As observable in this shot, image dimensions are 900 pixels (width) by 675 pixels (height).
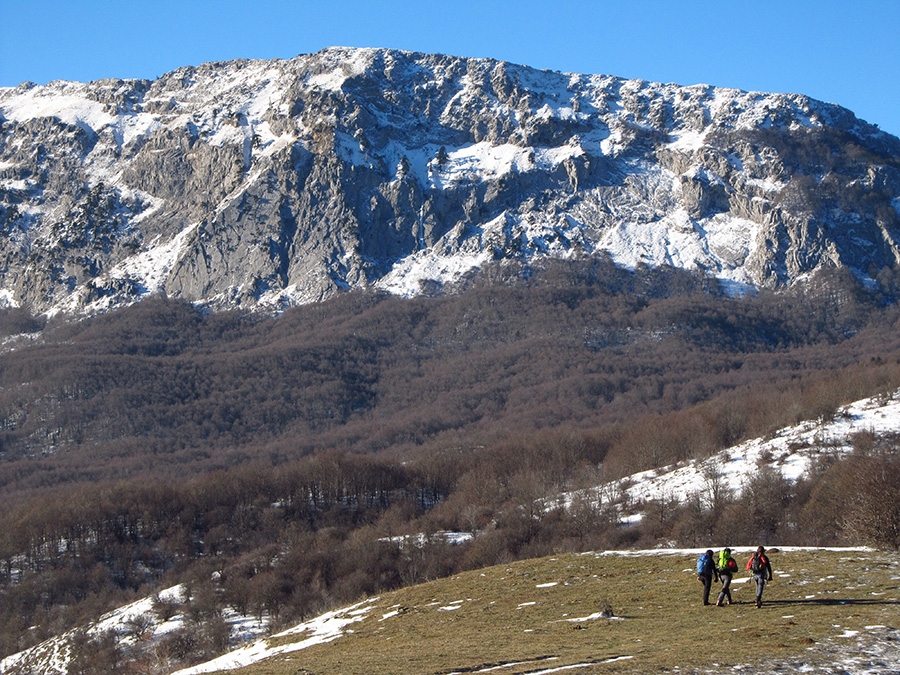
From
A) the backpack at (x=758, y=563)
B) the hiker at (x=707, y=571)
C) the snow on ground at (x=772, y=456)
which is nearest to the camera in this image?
the backpack at (x=758, y=563)

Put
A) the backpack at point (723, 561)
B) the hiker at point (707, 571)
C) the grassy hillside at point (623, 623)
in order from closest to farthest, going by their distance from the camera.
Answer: the grassy hillside at point (623, 623), the backpack at point (723, 561), the hiker at point (707, 571)

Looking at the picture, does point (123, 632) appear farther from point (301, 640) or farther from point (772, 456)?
point (772, 456)

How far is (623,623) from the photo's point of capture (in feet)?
117

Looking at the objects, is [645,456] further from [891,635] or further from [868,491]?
[891,635]

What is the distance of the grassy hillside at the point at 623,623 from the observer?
27594 millimetres

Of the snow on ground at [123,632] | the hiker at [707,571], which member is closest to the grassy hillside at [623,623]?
the hiker at [707,571]

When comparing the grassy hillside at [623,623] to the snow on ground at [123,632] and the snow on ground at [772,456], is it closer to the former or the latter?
the snow on ground at [123,632]

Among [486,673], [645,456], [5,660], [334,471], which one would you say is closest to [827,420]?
[645,456]

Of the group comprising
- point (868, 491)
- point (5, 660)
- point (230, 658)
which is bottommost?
point (5, 660)

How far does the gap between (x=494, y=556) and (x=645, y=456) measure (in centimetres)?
5996

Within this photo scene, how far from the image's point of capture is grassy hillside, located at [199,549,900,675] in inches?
1086

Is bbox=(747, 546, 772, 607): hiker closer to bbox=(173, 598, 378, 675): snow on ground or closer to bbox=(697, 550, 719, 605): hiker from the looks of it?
bbox=(697, 550, 719, 605): hiker

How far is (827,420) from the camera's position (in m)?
139

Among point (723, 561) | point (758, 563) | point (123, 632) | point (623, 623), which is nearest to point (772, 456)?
point (123, 632)
